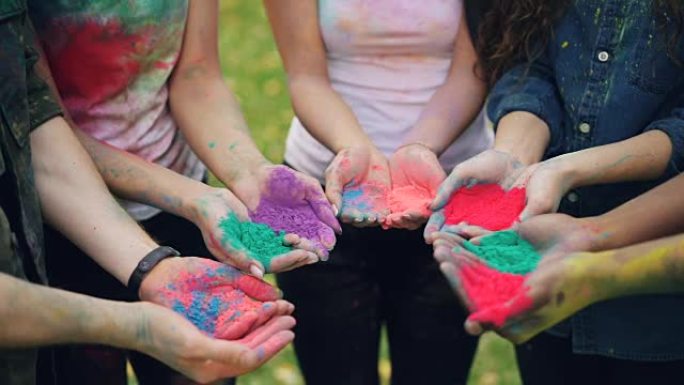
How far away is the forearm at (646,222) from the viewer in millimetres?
2672

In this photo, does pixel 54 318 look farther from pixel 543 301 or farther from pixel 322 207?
pixel 543 301

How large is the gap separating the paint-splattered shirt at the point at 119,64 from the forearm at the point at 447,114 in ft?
2.30

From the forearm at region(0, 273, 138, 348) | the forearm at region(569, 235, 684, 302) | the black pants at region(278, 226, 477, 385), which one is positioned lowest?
the black pants at region(278, 226, 477, 385)

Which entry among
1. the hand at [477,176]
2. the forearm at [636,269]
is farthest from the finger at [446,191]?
the forearm at [636,269]

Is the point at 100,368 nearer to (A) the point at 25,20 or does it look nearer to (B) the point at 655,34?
(A) the point at 25,20

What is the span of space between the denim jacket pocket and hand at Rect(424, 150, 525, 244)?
14.6 inches

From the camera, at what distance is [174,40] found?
301cm

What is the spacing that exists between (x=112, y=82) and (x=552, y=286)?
4.12 ft

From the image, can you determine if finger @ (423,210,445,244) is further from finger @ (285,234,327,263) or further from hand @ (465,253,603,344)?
hand @ (465,253,603,344)

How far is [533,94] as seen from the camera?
3.03 meters

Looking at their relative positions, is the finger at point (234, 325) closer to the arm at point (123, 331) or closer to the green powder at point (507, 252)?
the arm at point (123, 331)

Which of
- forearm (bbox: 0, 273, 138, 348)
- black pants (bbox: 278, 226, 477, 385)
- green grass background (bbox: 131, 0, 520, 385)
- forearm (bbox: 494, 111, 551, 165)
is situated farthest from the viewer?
green grass background (bbox: 131, 0, 520, 385)

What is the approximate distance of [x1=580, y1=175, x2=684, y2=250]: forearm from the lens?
8.77 ft

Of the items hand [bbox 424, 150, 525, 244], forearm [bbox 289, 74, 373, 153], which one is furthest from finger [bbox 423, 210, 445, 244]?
forearm [bbox 289, 74, 373, 153]
